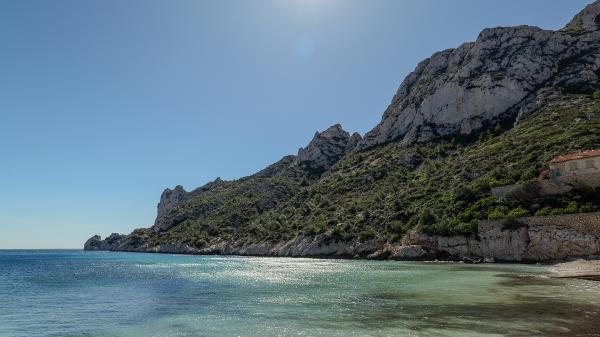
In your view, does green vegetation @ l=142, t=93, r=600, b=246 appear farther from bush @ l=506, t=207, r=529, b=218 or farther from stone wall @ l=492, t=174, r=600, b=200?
stone wall @ l=492, t=174, r=600, b=200

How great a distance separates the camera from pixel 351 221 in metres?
84.6

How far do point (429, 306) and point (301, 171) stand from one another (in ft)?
489

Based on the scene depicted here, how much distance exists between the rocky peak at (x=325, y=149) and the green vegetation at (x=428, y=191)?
3120cm

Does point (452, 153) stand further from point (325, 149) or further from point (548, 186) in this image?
point (325, 149)

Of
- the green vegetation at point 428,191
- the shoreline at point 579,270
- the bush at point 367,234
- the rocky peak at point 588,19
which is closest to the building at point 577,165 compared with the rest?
the green vegetation at point 428,191

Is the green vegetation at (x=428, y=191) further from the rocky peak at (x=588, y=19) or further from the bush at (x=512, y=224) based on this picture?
the rocky peak at (x=588, y=19)

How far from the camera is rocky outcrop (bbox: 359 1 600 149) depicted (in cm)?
10044

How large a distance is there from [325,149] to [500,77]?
80.8 metres

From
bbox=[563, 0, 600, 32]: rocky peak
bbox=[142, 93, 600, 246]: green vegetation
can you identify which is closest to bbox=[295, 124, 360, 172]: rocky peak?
bbox=[142, 93, 600, 246]: green vegetation

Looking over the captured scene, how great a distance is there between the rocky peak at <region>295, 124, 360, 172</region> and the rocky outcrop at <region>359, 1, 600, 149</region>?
1686 inches

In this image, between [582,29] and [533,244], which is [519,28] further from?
[533,244]

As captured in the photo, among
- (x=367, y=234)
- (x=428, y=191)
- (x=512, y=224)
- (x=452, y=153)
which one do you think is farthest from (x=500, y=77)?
(x=512, y=224)

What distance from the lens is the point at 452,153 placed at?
100875 mm

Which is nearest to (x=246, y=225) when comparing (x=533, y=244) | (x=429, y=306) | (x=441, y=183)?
(x=441, y=183)
